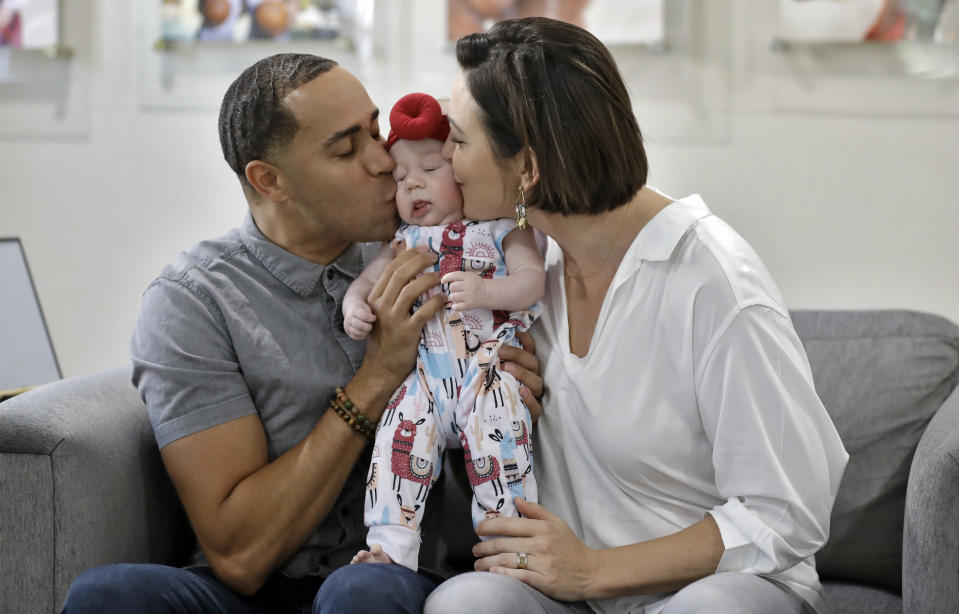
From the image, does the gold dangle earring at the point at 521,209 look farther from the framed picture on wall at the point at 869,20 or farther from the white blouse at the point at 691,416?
the framed picture on wall at the point at 869,20

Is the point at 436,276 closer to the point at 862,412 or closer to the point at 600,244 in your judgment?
the point at 600,244

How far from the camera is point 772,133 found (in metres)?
2.53

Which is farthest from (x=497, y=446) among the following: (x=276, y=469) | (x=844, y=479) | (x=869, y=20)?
(x=869, y=20)

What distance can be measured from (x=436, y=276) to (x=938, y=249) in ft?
5.23

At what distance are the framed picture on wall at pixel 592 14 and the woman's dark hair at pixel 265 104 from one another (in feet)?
3.09

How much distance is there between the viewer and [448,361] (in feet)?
5.15

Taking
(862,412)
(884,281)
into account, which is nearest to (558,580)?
(862,412)

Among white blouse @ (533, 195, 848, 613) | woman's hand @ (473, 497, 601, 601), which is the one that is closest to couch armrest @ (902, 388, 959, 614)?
white blouse @ (533, 195, 848, 613)

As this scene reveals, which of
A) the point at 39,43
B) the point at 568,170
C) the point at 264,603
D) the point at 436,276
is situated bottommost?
the point at 264,603

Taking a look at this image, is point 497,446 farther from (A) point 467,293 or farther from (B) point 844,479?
(B) point 844,479

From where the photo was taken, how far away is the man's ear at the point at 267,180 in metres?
1.70

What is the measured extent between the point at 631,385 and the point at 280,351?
2.04 ft

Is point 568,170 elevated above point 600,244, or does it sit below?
above

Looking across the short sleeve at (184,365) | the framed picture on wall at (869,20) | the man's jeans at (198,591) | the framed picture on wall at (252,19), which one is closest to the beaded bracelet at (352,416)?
the short sleeve at (184,365)
